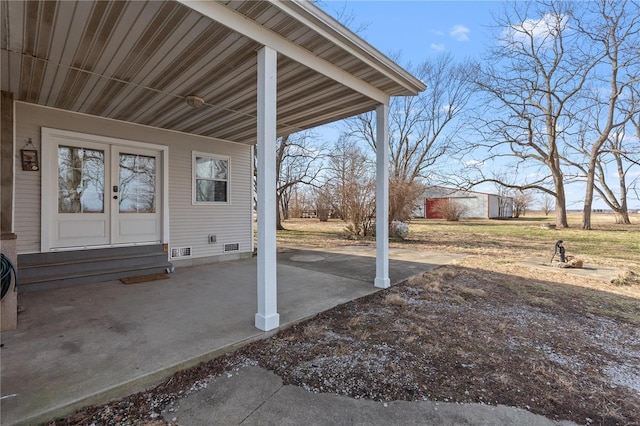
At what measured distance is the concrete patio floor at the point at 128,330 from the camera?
1733 mm

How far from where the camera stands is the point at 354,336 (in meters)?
2.65

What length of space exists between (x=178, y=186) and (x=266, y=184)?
3484 mm

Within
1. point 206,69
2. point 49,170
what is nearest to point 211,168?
point 49,170

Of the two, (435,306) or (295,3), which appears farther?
(435,306)

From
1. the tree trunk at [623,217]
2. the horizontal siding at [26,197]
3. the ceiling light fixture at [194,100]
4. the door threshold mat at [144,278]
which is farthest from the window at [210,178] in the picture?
the tree trunk at [623,217]

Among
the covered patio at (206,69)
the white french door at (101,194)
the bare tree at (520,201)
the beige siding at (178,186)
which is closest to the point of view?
the covered patio at (206,69)

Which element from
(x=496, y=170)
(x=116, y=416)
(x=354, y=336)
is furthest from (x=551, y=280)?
(x=496, y=170)

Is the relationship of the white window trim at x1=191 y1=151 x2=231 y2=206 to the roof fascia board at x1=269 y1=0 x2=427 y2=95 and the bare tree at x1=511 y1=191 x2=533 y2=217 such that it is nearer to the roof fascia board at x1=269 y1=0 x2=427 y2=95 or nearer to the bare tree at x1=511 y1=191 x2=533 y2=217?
the roof fascia board at x1=269 y1=0 x2=427 y2=95

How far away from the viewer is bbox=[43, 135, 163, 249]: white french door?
419cm

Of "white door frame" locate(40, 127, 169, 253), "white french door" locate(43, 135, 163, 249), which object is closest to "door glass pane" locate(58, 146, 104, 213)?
"white french door" locate(43, 135, 163, 249)

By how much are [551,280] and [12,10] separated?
7.30 m

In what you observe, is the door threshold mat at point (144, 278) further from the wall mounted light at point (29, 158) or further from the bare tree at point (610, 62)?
the bare tree at point (610, 62)

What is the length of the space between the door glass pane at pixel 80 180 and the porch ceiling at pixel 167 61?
2.17 ft

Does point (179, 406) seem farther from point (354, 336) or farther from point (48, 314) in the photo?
point (48, 314)
